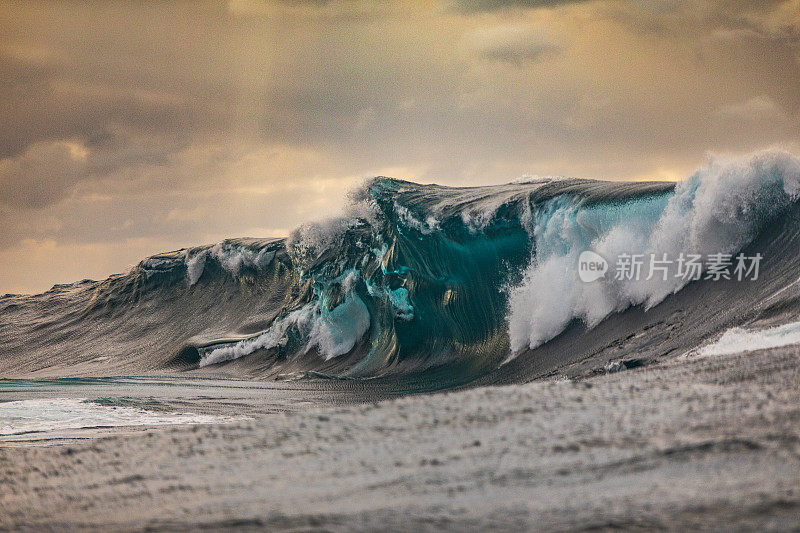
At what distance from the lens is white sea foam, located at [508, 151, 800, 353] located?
9633 millimetres

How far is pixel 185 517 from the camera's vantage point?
9.31 feet

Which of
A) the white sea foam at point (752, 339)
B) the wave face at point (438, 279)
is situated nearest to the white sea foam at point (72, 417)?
the wave face at point (438, 279)

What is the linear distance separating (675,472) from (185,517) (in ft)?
5.92

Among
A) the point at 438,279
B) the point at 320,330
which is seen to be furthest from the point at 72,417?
the point at 320,330

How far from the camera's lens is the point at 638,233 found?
11.1m

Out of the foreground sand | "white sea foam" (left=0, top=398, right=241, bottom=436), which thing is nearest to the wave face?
"white sea foam" (left=0, top=398, right=241, bottom=436)

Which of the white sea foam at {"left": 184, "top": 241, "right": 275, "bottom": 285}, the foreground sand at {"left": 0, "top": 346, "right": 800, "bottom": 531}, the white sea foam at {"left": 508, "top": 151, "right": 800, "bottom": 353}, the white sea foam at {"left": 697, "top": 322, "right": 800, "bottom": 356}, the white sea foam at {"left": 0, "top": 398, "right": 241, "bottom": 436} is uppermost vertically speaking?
the white sea foam at {"left": 184, "top": 241, "right": 275, "bottom": 285}

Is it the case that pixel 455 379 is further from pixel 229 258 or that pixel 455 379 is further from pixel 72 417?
pixel 229 258

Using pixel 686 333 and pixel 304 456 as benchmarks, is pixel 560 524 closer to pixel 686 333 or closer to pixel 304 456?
pixel 304 456

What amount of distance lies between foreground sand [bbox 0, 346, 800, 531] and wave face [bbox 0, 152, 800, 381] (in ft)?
17.6

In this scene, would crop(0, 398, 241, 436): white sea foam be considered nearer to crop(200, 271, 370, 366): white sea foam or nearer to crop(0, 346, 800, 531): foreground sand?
crop(0, 346, 800, 531): foreground sand

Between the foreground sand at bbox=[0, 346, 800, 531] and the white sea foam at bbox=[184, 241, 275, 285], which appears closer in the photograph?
the foreground sand at bbox=[0, 346, 800, 531]

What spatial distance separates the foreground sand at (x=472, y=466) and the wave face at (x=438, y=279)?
5356 millimetres

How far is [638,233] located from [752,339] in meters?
4.98
